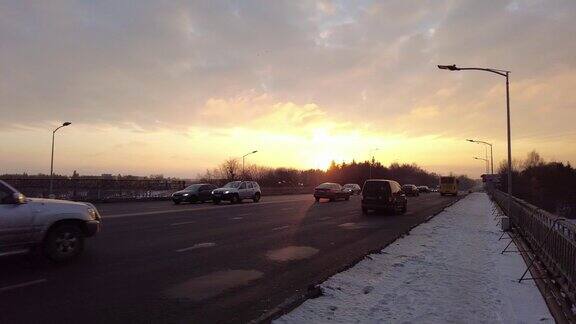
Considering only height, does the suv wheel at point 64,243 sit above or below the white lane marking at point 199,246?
above

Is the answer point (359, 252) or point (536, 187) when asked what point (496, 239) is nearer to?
point (359, 252)

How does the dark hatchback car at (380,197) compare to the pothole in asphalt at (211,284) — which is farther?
the dark hatchback car at (380,197)

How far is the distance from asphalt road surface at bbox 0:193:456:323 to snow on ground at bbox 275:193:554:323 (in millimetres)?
763

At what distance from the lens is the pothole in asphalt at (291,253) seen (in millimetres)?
11414

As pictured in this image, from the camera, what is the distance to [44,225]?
9.44 meters

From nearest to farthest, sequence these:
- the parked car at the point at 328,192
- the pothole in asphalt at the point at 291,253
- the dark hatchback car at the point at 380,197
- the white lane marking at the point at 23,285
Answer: the white lane marking at the point at 23,285, the pothole in asphalt at the point at 291,253, the dark hatchback car at the point at 380,197, the parked car at the point at 328,192

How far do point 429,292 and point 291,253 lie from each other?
197 inches

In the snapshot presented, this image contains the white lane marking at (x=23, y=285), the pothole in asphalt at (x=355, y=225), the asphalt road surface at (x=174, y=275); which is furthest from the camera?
the pothole in asphalt at (x=355, y=225)

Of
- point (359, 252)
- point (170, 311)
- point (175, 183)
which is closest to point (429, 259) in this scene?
point (359, 252)

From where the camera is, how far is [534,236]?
12594 millimetres

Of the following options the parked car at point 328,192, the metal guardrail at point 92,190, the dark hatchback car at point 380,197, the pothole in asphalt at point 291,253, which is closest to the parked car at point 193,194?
the metal guardrail at point 92,190

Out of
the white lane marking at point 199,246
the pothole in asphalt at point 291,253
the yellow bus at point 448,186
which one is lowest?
the pothole in asphalt at point 291,253

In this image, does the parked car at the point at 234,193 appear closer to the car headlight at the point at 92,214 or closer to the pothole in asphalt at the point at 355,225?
the pothole in asphalt at the point at 355,225

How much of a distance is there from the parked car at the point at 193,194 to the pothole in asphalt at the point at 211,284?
94.0ft
